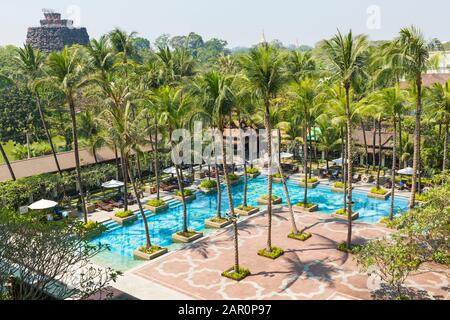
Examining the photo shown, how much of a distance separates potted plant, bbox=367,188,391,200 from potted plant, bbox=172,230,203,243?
19.4 meters

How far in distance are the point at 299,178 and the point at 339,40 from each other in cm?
2646

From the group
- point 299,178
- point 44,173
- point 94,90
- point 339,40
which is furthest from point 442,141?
point 44,173

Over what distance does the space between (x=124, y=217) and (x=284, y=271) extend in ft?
56.1

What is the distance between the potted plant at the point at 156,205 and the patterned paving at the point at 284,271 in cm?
955

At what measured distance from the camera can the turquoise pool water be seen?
32.1m

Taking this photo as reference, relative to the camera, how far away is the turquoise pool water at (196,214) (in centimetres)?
3212

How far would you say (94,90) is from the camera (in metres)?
36.8

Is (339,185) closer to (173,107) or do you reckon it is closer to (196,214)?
(196,214)

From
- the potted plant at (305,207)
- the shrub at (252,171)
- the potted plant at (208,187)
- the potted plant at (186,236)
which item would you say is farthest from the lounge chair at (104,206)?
the shrub at (252,171)

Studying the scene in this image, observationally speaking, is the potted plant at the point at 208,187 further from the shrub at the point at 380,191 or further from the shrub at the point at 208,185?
the shrub at the point at 380,191

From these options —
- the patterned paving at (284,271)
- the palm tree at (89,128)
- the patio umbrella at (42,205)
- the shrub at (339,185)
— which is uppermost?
the palm tree at (89,128)

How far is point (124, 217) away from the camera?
37844 mm

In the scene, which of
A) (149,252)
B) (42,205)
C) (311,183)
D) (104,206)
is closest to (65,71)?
(42,205)
